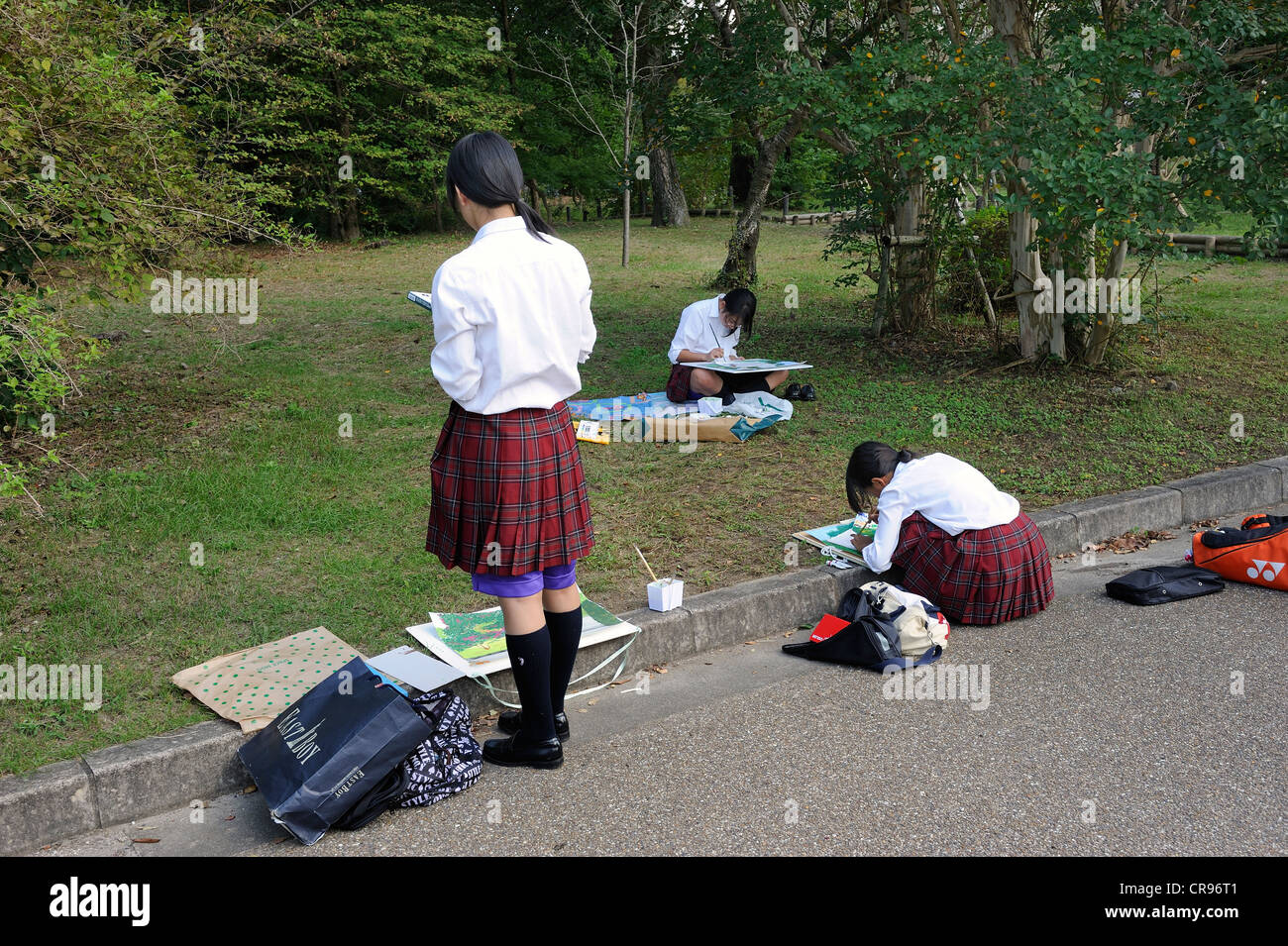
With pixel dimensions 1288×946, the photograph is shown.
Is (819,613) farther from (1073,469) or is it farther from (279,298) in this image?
A: (279,298)

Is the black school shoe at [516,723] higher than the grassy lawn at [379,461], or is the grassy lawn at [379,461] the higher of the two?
the grassy lawn at [379,461]

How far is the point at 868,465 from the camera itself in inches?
179

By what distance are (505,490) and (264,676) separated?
1.30m

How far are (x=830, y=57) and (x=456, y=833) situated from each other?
937 centimetres

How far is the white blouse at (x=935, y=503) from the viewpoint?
445cm

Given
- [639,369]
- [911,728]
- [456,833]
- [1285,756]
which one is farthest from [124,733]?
[639,369]

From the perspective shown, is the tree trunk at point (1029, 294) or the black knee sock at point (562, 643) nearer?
the black knee sock at point (562, 643)

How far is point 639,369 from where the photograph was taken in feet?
28.8

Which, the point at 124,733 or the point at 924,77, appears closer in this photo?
the point at 124,733

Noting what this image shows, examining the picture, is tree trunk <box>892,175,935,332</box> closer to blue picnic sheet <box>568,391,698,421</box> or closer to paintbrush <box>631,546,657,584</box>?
blue picnic sheet <box>568,391,698,421</box>

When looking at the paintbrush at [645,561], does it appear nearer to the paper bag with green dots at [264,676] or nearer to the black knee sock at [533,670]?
the black knee sock at [533,670]

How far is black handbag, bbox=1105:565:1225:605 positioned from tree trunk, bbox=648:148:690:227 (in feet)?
64.0
